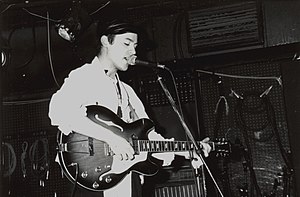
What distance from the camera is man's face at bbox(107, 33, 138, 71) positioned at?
1.63 meters

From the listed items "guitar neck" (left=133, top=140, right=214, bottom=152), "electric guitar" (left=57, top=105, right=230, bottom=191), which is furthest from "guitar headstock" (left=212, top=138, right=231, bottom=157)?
"electric guitar" (left=57, top=105, right=230, bottom=191)

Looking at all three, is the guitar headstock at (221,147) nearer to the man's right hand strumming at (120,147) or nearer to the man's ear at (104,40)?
the man's right hand strumming at (120,147)

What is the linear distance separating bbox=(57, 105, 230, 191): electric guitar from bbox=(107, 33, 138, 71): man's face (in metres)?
0.17

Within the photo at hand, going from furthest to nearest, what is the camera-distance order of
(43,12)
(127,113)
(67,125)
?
(43,12), (127,113), (67,125)

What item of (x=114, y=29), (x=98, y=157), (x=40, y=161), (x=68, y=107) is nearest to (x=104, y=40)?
(x=114, y=29)

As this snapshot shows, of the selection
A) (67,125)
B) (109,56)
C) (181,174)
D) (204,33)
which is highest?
(204,33)

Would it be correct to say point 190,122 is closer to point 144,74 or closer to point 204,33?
point 144,74

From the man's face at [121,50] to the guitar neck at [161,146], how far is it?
27 centimetres

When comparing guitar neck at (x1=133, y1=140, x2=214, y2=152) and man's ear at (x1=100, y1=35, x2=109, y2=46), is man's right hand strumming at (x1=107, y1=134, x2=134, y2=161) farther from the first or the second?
man's ear at (x1=100, y1=35, x2=109, y2=46)

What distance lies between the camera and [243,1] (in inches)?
89.3

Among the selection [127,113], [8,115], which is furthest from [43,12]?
[127,113]

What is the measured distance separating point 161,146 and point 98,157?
0.24m

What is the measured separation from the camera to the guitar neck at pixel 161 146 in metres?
1.61

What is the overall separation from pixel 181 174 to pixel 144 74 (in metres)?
0.48
